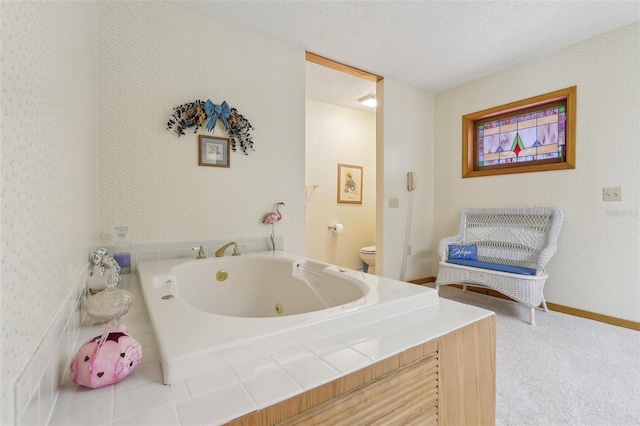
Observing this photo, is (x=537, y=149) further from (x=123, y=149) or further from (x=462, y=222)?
(x=123, y=149)

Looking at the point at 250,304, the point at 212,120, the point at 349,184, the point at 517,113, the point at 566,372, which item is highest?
the point at 517,113

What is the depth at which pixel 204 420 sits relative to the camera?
0.51m

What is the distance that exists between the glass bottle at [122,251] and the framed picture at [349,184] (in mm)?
2770

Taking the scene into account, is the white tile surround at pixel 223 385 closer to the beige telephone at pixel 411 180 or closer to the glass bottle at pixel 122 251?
the glass bottle at pixel 122 251

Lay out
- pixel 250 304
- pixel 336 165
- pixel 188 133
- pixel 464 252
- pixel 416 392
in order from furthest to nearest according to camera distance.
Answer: pixel 336 165
pixel 464 252
pixel 188 133
pixel 250 304
pixel 416 392

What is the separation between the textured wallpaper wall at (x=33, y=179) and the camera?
0.42 m

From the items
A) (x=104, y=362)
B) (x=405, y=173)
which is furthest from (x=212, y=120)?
(x=405, y=173)

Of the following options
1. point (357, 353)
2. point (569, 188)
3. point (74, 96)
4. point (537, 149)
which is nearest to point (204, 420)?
point (357, 353)

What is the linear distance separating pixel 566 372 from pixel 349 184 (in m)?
3.08

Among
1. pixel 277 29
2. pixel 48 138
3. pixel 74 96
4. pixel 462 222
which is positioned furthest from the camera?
pixel 462 222

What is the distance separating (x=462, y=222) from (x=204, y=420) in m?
3.23

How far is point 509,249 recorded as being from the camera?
9.27ft

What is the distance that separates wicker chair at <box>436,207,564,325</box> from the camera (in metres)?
2.31

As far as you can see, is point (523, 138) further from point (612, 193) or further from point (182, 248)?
point (182, 248)
